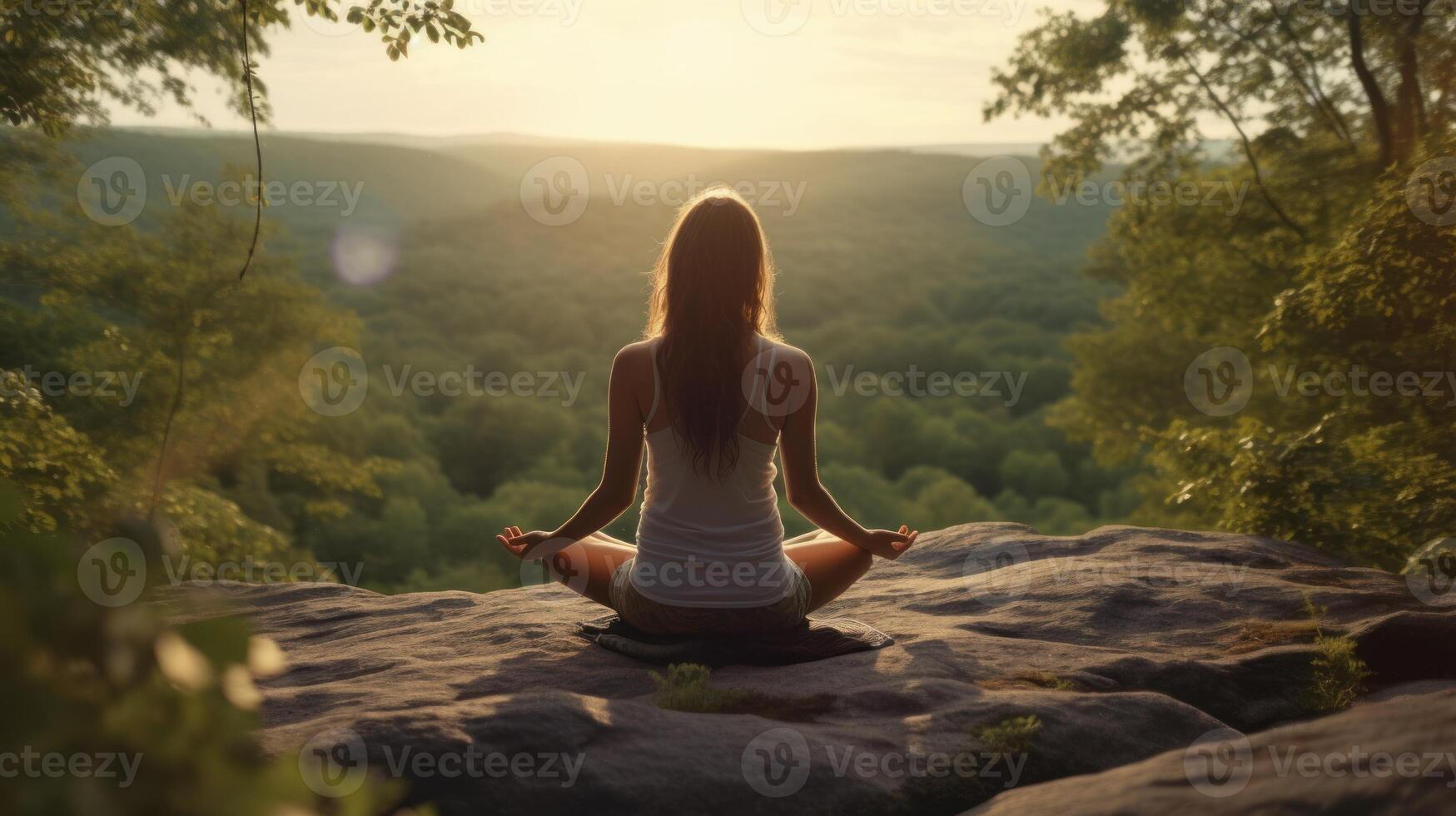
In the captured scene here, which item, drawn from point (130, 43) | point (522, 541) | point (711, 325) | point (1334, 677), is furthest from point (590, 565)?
point (130, 43)

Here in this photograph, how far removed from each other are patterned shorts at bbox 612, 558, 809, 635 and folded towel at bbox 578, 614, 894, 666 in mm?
38

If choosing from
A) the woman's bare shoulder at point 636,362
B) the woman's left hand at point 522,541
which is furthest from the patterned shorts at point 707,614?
the woman's bare shoulder at point 636,362

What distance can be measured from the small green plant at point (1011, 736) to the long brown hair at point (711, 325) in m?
1.51

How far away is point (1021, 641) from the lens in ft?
16.2

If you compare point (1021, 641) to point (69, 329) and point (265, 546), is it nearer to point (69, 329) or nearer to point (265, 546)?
point (265, 546)

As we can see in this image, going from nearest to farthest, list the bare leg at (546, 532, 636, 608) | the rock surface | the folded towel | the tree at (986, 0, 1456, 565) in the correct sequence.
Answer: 1. the rock surface
2. the folded towel
3. the bare leg at (546, 532, 636, 608)
4. the tree at (986, 0, 1456, 565)

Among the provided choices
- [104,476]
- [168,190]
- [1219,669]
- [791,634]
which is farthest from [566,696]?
[168,190]

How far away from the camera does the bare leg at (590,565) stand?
4.84 metres

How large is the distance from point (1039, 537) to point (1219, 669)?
2.64m

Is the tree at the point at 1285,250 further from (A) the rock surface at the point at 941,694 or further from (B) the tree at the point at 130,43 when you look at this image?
(B) the tree at the point at 130,43

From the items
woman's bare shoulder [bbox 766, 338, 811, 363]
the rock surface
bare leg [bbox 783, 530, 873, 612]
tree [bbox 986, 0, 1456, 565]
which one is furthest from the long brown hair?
tree [bbox 986, 0, 1456, 565]

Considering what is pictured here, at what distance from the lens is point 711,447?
14.3 feet

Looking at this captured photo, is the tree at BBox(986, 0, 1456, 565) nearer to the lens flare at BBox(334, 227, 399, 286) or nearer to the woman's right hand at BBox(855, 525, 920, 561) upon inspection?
the woman's right hand at BBox(855, 525, 920, 561)

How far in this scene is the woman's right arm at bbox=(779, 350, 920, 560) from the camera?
4512 mm
